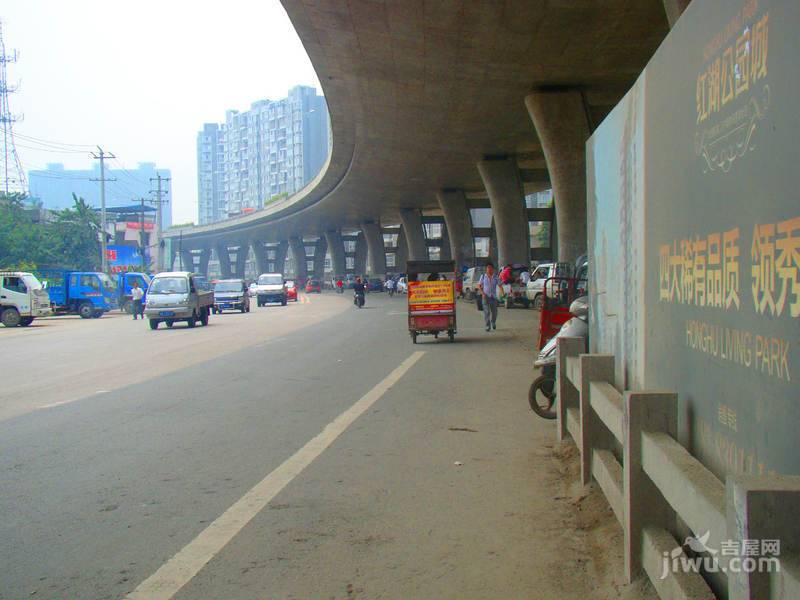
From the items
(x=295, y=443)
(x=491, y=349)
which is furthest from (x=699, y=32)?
(x=491, y=349)

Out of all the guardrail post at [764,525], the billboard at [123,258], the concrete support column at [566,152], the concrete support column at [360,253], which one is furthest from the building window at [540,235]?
the guardrail post at [764,525]

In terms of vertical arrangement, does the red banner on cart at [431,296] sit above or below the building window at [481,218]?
below

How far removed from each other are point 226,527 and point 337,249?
10988cm

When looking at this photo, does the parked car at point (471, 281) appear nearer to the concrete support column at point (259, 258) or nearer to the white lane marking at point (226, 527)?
the white lane marking at point (226, 527)

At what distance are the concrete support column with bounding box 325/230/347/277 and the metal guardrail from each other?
351 ft

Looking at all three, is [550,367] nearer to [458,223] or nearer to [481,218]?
[458,223]

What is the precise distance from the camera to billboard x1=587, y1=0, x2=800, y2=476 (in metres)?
2.56

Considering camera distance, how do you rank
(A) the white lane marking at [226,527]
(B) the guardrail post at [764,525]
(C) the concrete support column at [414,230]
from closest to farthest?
(B) the guardrail post at [764,525]
(A) the white lane marking at [226,527]
(C) the concrete support column at [414,230]

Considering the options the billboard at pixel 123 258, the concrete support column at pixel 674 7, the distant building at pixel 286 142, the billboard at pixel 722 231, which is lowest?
the billboard at pixel 722 231

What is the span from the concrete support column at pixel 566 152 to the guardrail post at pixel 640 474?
30901 mm

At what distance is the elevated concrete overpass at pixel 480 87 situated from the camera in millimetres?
Answer: 23906

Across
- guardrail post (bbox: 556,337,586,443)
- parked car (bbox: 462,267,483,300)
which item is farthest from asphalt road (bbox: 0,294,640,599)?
parked car (bbox: 462,267,483,300)

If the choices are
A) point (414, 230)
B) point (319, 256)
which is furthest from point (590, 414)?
point (319, 256)

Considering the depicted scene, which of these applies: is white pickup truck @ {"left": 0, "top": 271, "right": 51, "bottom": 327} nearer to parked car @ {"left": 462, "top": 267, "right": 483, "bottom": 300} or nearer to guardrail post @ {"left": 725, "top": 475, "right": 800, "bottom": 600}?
parked car @ {"left": 462, "top": 267, "right": 483, "bottom": 300}
